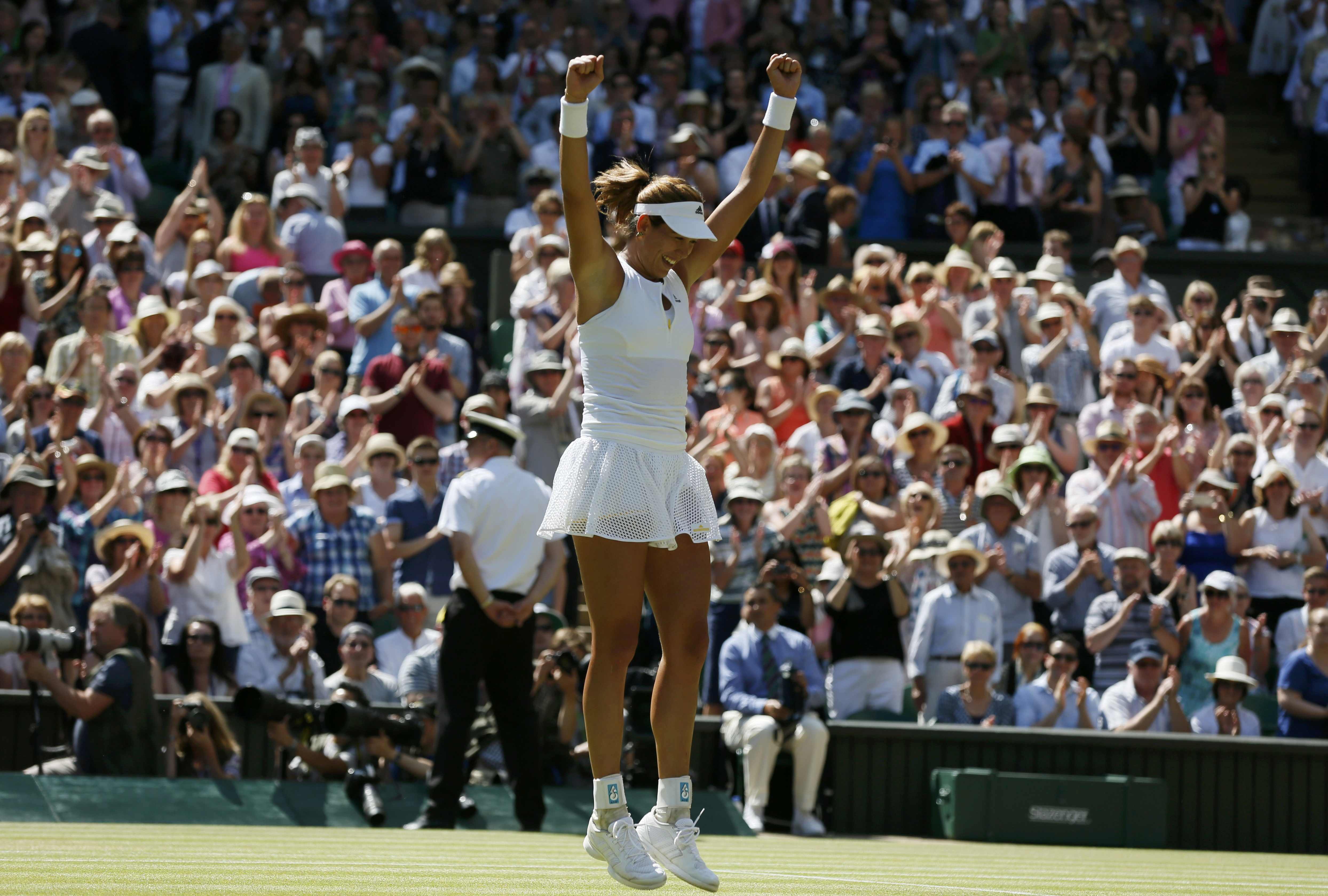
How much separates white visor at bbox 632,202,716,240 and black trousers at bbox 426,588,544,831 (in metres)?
3.50

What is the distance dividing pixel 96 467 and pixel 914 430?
16.4 ft

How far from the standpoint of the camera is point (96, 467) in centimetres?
1178

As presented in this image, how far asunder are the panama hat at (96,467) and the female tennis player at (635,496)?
675 centimetres

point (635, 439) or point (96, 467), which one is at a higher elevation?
point (635, 439)

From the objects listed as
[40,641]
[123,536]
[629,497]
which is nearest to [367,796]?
[40,641]

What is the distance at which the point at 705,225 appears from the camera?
5672 mm

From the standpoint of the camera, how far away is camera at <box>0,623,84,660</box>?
852cm

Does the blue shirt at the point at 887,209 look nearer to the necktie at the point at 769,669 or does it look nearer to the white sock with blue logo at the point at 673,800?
the necktie at the point at 769,669

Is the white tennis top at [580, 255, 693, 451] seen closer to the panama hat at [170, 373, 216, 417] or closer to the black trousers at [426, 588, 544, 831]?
the black trousers at [426, 588, 544, 831]

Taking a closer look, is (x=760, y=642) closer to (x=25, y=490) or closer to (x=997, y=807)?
(x=997, y=807)

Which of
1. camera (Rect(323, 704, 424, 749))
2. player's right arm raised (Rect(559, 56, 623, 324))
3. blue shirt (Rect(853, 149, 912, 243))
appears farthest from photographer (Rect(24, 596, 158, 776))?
blue shirt (Rect(853, 149, 912, 243))

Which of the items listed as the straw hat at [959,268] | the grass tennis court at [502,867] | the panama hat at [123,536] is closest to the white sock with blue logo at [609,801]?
the grass tennis court at [502,867]

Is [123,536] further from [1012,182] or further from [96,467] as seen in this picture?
[1012,182]

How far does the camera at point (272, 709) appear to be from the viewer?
30.0 ft
